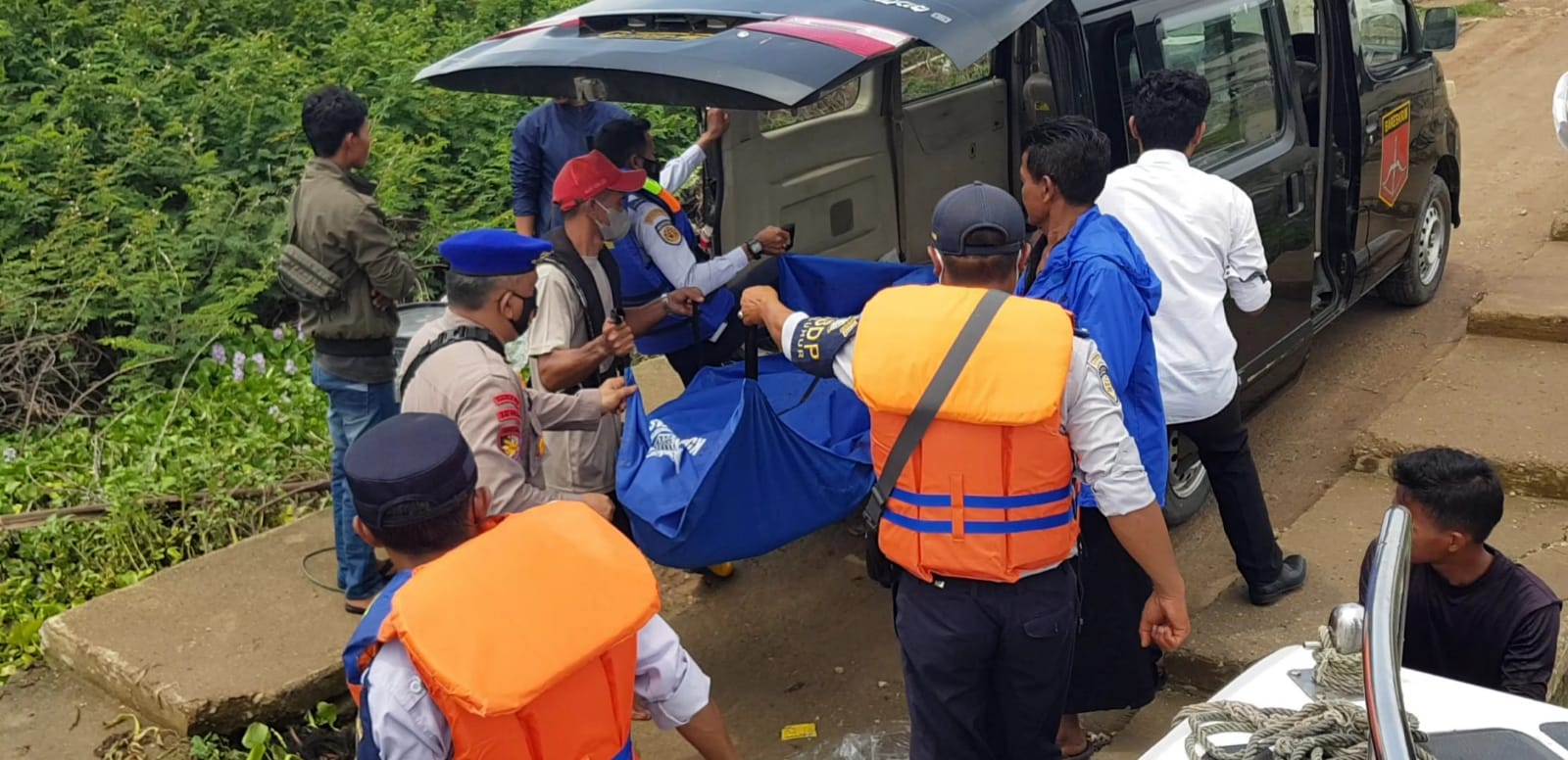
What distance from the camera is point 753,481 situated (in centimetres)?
371

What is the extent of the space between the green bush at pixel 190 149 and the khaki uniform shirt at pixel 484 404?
3659 millimetres

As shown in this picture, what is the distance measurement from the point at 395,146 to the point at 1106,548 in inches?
223

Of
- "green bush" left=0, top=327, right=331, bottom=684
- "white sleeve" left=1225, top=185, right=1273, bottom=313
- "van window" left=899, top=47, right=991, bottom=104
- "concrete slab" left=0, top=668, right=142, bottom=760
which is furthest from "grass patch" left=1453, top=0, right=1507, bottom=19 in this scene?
"concrete slab" left=0, top=668, right=142, bottom=760

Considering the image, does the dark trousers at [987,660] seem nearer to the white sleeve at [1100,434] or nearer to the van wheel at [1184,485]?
the white sleeve at [1100,434]

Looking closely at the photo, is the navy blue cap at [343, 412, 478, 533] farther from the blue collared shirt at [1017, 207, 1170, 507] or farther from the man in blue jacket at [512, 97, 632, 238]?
the man in blue jacket at [512, 97, 632, 238]

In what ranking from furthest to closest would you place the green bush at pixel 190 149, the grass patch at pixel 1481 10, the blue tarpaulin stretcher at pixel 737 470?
the grass patch at pixel 1481 10 < the green bush at pixel 190 149 < the blue tarpaulin stretcher at pixel 737 470

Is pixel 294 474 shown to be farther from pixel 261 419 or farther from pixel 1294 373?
pixel 1294 373

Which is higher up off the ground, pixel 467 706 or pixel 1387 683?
pixel 1387 683

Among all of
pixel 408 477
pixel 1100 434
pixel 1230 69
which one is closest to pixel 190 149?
pixel 1230 69

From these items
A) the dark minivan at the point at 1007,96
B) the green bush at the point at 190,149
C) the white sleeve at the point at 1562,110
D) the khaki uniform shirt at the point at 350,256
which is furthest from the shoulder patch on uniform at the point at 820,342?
the green bush at the point at 190,149

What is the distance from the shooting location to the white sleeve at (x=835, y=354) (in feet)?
10.0

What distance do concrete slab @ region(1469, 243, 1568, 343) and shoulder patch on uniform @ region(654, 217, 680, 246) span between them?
3.70 metres

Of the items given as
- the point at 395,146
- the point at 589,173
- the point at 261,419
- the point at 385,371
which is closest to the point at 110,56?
the point at 395,146

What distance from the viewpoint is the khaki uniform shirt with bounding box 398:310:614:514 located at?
3.25 m
